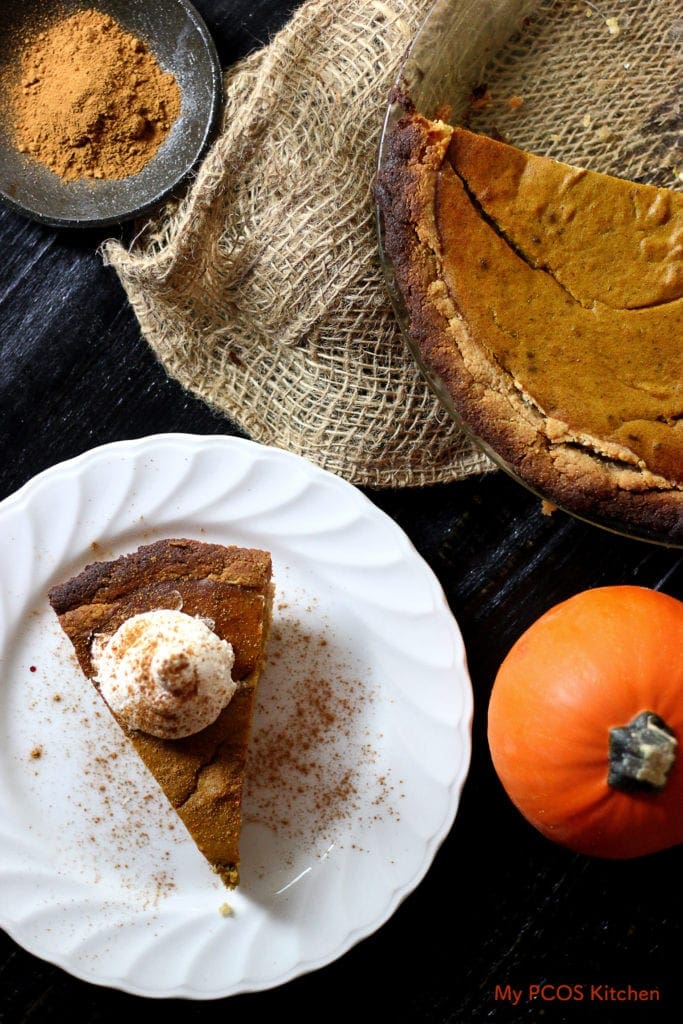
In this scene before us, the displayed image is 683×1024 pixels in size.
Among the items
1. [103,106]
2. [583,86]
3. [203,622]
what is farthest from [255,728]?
[583,86]

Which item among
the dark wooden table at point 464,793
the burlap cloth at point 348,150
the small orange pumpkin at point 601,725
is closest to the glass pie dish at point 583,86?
the burlap cloth at point 348,150

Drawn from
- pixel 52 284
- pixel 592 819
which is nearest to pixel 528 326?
pixel 592 819

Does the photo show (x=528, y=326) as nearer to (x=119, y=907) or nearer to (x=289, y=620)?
(x=289, y=620)

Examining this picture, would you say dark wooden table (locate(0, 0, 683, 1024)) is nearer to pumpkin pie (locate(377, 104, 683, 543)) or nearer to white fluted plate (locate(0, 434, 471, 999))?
white fluted plate (locate(0, 434, 471, 999))

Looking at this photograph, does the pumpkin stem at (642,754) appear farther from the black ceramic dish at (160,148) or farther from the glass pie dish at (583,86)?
the black ceramic dish at (160,148)

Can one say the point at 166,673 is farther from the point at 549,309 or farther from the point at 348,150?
the point at 348,150

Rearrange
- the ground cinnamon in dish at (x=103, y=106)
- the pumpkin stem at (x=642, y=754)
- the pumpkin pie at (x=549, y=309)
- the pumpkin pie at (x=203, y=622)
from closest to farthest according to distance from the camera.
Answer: the pumpkin stem at (x=642, y=754) < the pumpkin pie at (x=549, y=309) < the pumpkin pie at (x=203, y=622) < the ground cinnamon in dish at (x=103, y=106)
